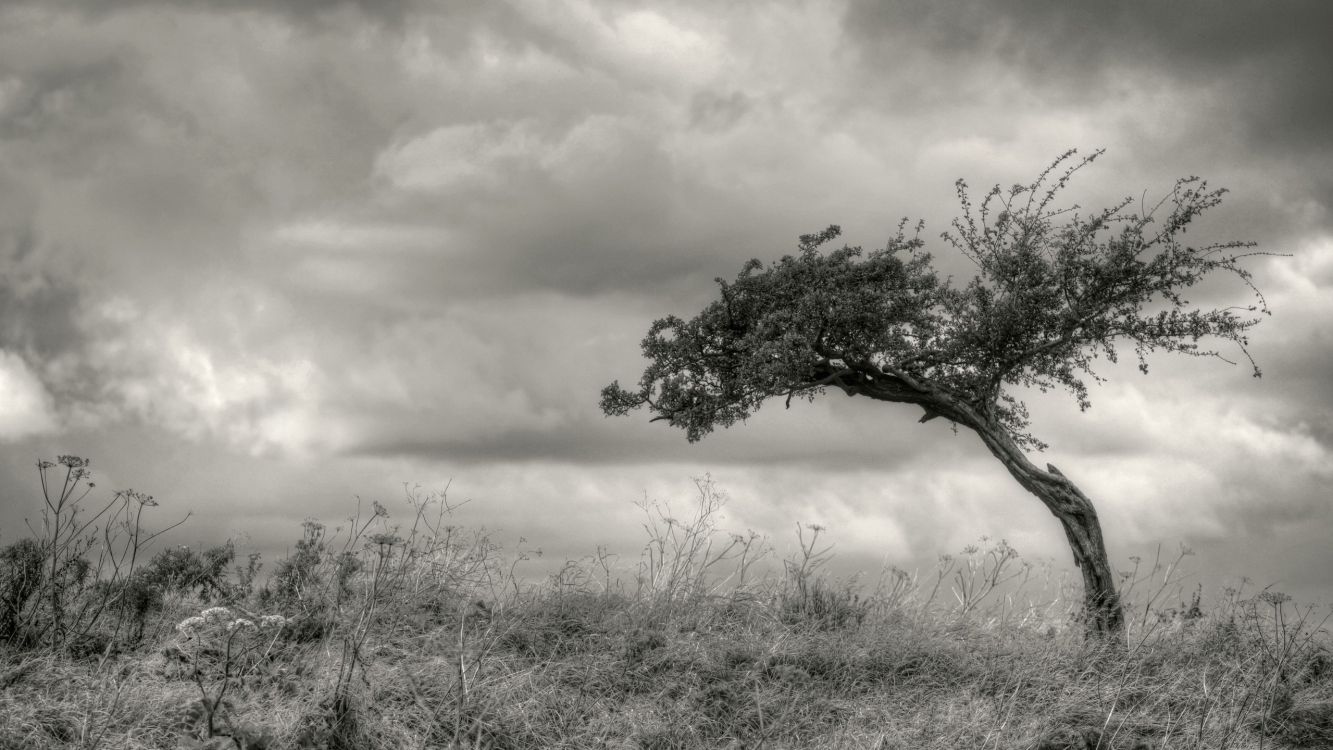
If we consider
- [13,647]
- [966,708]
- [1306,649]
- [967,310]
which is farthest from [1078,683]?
[13,647]

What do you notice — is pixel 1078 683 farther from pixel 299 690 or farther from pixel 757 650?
pixel 299 690

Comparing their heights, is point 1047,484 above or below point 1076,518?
above

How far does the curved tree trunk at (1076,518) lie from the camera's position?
13.2 meters

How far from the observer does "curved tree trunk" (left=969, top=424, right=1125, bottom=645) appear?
43.4 ft

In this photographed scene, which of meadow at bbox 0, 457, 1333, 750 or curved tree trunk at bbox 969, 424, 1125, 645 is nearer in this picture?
meadow at bbox 0, 457, 1333, 750

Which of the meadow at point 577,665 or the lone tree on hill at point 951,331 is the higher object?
the lone tree on hill at point 951,331

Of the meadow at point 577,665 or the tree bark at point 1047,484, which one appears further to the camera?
the tree bark at point 1047,484

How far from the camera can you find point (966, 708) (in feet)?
30.9

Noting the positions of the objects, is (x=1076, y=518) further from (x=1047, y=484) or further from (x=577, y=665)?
(x=577, y=665)

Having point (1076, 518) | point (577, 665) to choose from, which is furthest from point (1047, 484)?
point (577, 665)

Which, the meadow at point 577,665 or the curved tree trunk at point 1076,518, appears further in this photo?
the curved tree trunk at point 1076,518

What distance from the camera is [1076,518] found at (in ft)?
45.5

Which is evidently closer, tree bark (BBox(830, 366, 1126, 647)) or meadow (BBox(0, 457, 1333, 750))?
meadow (BBox(0, 457, 1333, 750))

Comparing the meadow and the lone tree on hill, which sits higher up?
the lone tree on hill
